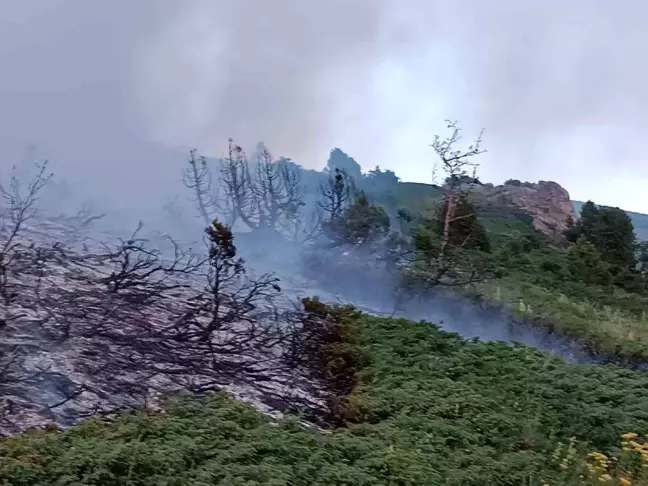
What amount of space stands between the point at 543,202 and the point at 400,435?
82.8 feet

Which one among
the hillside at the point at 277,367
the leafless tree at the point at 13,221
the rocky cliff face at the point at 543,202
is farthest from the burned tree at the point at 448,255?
the rocky cliff face at the point at 543,202

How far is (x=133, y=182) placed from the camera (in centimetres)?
966

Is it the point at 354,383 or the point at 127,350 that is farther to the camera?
the point at 354,383

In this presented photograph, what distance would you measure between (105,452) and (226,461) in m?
0.58

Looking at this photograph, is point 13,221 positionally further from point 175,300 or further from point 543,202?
point 543,202

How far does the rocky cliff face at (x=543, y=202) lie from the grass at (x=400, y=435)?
66.4 feet

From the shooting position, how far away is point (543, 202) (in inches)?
1119

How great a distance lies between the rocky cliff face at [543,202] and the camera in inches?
1069

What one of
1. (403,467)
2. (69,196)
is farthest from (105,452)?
(69,196)

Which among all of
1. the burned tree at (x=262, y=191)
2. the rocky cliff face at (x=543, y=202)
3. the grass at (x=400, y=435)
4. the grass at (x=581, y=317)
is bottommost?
the grass at (x=400, y=435)

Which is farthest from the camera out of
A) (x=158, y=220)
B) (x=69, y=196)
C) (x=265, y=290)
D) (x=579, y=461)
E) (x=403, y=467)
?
(x=158, y=220)

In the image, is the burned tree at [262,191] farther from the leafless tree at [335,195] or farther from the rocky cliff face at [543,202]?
the rocky cliff face at [543,202]

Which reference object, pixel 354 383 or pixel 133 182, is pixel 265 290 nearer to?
pixel 354 383

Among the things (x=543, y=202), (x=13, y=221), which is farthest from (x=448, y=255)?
(x=543, y=202)
